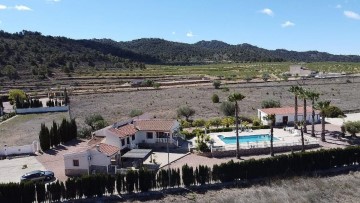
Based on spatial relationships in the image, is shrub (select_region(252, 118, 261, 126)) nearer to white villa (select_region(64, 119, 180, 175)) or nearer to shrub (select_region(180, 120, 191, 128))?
shrub (select_region(180, 120, 191, 128))

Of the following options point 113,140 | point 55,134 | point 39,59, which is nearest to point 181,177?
point 113,140

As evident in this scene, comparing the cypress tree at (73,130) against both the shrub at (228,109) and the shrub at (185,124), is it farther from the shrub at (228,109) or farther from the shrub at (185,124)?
the shrub at (228,109)

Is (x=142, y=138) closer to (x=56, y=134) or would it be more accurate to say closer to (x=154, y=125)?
(x=154, y=125)

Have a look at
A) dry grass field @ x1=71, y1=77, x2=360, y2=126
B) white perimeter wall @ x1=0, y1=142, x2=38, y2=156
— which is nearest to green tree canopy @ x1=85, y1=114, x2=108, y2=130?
dry grass field @ x1=71, y1=77, x2=360, y2=126

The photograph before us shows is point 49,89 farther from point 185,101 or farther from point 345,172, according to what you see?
point 345,172

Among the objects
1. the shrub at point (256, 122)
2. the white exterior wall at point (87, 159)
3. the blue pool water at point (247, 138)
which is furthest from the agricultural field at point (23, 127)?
the shrub at point (256, 122)

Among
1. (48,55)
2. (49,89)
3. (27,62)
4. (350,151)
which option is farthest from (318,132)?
(48,55)
